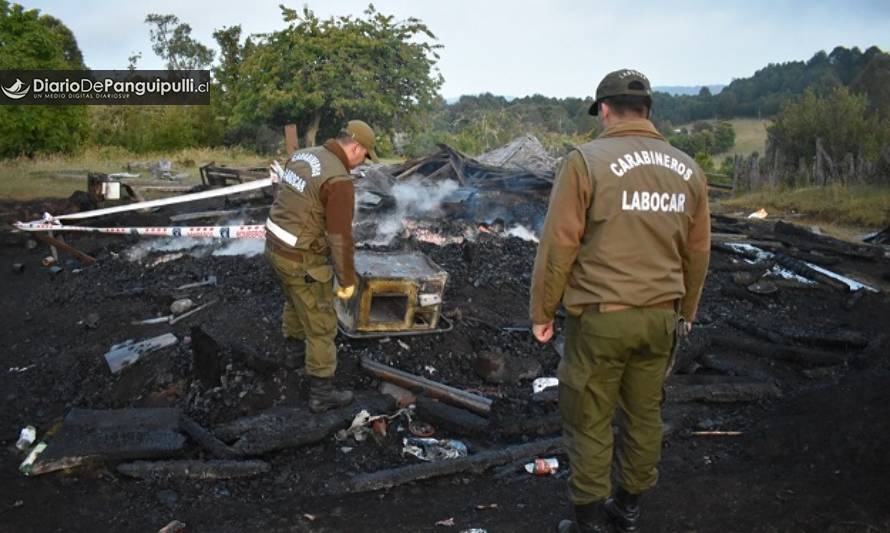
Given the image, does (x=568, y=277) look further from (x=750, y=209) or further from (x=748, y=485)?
(x=750, y=209)

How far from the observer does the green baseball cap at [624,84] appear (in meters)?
3.03

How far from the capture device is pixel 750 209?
1848cm

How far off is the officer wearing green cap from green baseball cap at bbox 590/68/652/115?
214cm

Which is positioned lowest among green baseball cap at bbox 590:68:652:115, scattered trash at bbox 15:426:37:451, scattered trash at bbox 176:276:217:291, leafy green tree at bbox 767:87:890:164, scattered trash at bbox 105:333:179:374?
scattered trash at bbox 15:426:37:451

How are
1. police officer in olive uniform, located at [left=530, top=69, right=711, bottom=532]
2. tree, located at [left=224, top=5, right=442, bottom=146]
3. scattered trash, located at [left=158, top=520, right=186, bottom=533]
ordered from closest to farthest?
police officer in olive uniform, located at [left=530, top=69, right=711, bottom=532]
scattered trash, located at [left=158, top=520, right=186, bottom=533]
tree, located at [left=224, top=5, right=442, bottom=146]

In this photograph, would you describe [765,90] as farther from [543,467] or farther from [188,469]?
[188,469]

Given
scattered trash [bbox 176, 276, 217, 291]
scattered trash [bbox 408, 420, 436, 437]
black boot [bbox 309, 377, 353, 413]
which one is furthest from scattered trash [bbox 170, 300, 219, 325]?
scattered trash [bbox 408, 420, 436, 437]

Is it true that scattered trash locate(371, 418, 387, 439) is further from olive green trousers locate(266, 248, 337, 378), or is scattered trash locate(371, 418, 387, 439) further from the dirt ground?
olive green trousers locate(266, 248, 337, 378)

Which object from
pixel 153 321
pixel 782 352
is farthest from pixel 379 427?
pixel 782 352

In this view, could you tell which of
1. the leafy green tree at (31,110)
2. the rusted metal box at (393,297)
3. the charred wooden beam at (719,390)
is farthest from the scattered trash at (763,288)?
the leafy green tree at (31,110)

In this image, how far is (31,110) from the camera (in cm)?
1988

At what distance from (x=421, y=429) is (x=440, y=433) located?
151 millimetres

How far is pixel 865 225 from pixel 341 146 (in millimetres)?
15697

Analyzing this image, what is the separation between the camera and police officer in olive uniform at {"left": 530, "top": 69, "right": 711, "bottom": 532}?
292 centimetres
